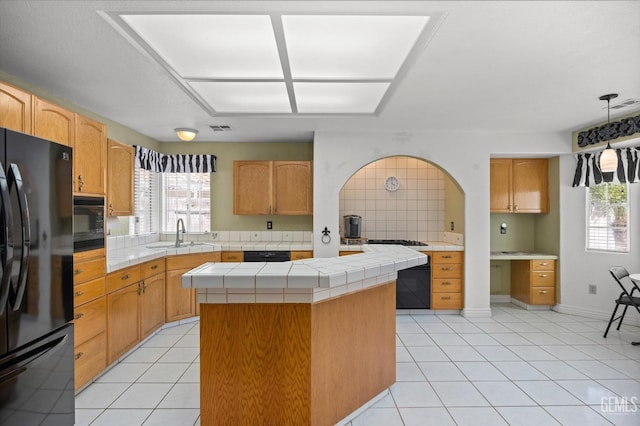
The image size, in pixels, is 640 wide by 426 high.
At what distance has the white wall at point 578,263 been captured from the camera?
436 cm

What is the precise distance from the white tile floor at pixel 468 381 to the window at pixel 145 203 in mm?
1461

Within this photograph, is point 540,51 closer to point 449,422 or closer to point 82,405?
point 449,422

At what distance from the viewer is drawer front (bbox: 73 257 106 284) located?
8.12 ft

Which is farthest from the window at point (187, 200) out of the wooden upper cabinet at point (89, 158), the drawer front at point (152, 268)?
the wooden upper cabinet at point (89, 158)

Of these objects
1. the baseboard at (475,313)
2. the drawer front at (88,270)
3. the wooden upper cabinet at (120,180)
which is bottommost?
the baseboard at (475,313)

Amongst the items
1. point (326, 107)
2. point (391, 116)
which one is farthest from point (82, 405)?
point (391, 116)

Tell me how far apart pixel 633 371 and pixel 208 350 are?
3506 millimetres

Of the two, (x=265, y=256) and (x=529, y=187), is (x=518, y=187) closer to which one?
(x=529, y=187)

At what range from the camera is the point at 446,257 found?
15.1 ft

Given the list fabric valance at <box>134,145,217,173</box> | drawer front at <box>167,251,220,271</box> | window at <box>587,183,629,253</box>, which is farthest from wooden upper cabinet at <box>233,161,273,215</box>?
window at <box>587,183,629,253</box>

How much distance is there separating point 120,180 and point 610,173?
18.2 feet

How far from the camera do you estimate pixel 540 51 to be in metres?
2.27

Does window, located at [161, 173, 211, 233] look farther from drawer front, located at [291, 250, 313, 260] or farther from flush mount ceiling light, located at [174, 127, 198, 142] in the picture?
drawer front, located at [291, 250, 313, 260]

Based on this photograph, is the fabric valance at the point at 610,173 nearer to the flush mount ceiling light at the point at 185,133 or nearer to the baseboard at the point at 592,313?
the baseboard at the point at 592,313
